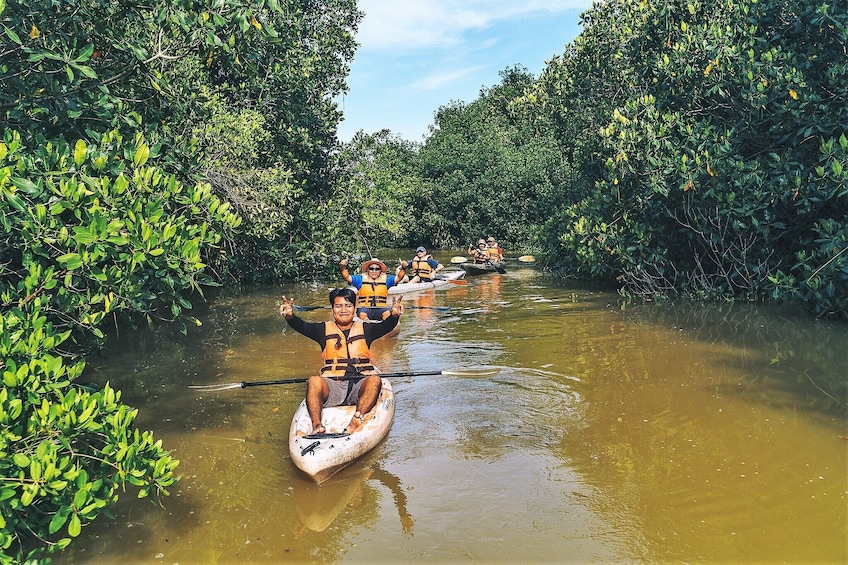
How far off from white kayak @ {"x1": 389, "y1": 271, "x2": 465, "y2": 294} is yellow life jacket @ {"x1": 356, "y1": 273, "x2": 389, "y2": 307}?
3.81m

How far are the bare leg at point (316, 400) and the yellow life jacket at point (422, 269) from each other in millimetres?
11527

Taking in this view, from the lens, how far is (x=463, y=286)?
19.5 m

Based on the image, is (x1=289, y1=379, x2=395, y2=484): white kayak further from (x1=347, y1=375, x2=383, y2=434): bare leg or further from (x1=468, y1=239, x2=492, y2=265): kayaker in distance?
(x1=468, y1=239, x2=492, y2=265): kayaker in distance

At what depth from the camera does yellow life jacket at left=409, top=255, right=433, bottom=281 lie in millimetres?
17984

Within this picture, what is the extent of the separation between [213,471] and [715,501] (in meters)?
4.51

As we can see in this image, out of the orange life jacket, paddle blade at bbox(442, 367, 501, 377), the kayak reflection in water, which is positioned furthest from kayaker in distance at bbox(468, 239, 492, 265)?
the kayak reflection in water

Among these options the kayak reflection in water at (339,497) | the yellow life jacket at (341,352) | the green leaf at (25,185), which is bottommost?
the kayak reflection in water at (339,497)

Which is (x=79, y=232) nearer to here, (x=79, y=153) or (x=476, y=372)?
(x=79, y=153)

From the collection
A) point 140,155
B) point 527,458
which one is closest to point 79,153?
point 140,155

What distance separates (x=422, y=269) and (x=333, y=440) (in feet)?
Answer: 40.5

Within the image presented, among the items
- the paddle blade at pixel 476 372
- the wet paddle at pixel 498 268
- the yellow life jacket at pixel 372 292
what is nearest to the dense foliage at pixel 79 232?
the paddle blade at pixel 476 372

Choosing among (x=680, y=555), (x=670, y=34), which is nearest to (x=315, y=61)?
(x=670, y=34)

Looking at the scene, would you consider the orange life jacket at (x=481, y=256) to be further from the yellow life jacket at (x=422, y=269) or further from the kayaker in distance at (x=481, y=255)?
the yellow life jacket at (x=422, y=269)

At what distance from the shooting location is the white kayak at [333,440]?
18.5 ft
